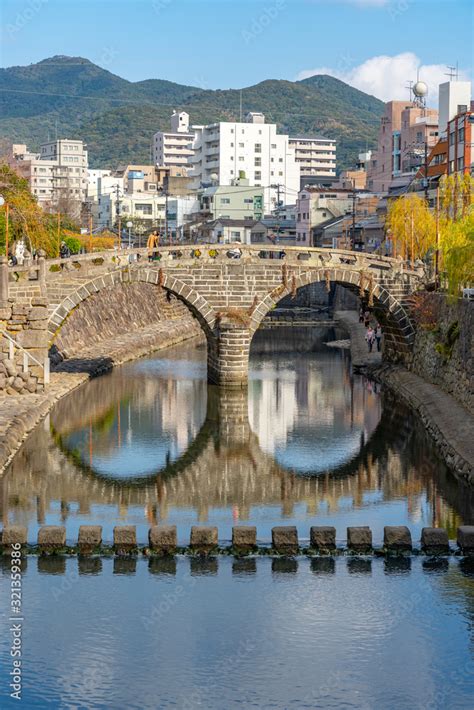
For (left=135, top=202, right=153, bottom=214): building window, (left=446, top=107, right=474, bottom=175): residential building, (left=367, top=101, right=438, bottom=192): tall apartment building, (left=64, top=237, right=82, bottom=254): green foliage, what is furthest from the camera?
(left=135, top=202, right=153, bottom=214): building window

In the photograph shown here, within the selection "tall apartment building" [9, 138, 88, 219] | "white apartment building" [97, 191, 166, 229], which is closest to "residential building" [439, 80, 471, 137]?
"white apartment building" [97, 191, 166, 229]

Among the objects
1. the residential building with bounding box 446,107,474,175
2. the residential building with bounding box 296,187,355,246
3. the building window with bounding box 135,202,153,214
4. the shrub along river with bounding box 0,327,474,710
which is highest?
the residential building with bounding box 446,107,474,175

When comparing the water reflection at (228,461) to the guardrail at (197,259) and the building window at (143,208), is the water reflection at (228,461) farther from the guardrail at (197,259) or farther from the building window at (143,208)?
→ the building window at (143,208)

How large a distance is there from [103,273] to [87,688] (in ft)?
95.9

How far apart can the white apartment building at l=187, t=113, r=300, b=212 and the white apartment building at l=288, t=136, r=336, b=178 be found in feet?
77.1

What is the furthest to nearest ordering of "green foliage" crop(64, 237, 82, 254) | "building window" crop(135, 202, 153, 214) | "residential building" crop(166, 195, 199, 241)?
"building window" crop(135, 202, 153, 214), "residential building" crop(166, 195, 199, 241), "green foliage" crop(64, 237, 82, 254)

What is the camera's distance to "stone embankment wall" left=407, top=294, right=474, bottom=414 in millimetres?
36125

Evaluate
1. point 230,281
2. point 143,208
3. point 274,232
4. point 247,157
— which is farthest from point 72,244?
point 247,157

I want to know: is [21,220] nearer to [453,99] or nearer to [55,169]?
[453,99]

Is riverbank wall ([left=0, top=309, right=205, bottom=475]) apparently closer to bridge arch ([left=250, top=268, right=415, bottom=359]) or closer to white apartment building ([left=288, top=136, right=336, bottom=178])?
bridge arch ([left=250, top=268, right=415, bottom=359])

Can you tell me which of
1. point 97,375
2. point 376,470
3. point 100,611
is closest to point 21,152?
point 97,375

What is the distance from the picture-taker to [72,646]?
60.1 feet

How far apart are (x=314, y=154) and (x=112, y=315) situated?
383 feet

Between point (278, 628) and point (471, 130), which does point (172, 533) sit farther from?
point (471, 130)
